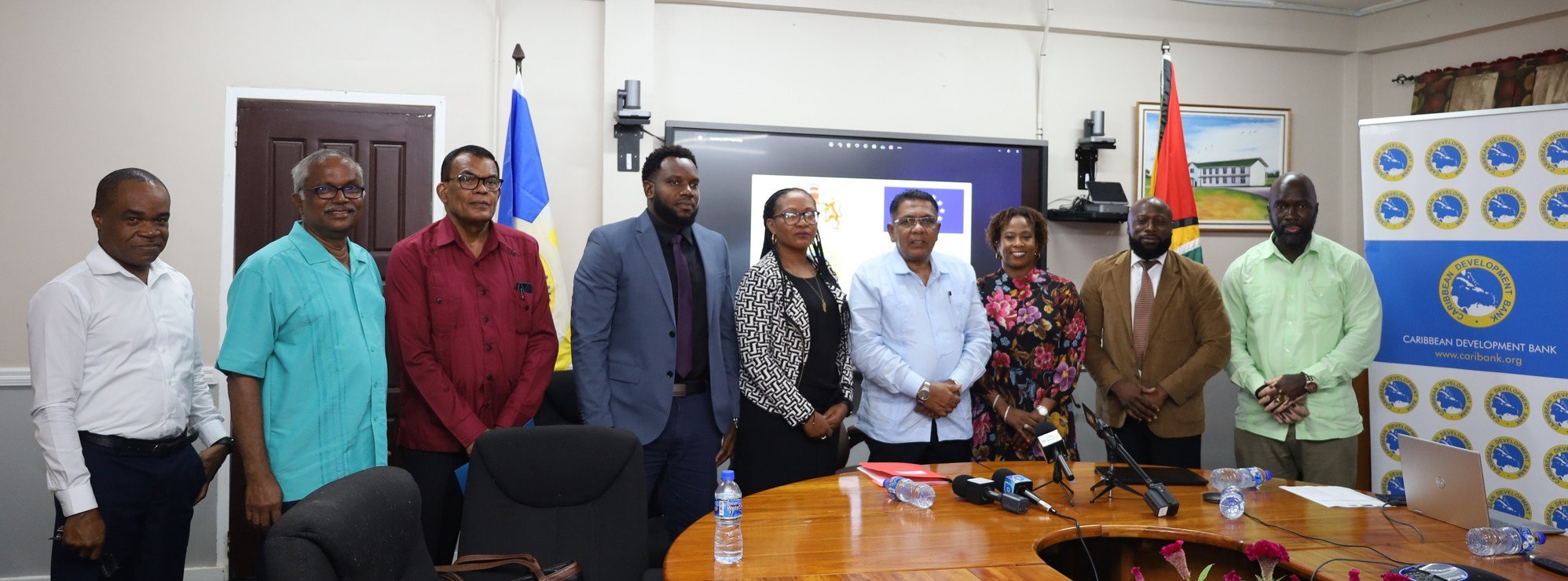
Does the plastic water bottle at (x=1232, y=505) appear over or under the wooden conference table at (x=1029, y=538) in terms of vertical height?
over

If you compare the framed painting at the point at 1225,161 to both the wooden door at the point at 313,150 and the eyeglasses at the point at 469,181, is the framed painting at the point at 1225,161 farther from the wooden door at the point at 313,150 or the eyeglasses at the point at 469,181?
the wooden door at the point at 313,150

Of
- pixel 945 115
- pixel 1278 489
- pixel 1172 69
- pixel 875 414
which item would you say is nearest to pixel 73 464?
pixel 875 414

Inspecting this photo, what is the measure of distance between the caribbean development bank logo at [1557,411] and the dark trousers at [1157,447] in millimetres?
1450

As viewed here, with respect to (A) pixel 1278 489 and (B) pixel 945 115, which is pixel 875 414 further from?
(B) pixel 945 115

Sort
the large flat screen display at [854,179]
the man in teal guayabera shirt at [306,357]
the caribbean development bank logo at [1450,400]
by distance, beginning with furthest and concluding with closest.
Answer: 1. the large flat screen display at [854,179]
2. the caribbean development bank logo at [1450,400]
3. the man in teal guayabera shirt at [306,357]

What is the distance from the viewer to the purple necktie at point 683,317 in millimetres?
3057

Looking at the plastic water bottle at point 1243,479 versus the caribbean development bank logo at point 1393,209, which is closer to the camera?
the plastic water bottle at point 1243,479

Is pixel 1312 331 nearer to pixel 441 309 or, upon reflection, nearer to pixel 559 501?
pixel 559 501

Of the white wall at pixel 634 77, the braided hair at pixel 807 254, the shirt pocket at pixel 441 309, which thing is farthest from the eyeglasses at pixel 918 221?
the shirt pocket at pixel 441 309

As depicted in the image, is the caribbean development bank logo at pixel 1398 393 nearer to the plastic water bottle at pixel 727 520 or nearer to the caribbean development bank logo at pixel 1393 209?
the caribbean development bank logo at pixel 1393 209

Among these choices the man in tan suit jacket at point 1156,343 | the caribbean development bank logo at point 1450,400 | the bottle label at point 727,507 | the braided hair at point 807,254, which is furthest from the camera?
the caribbean development bank logo at point 1450,400

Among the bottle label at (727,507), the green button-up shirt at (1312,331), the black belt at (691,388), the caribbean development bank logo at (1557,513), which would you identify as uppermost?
the green button-up shirt at (1312,331)

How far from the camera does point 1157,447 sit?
362cm

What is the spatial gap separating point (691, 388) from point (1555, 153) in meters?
3.59
